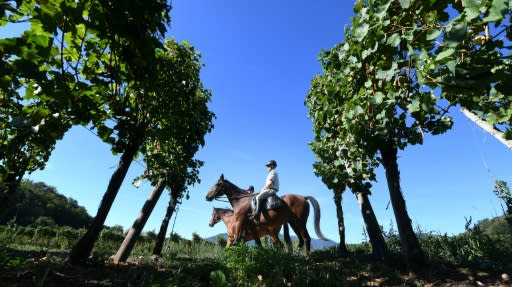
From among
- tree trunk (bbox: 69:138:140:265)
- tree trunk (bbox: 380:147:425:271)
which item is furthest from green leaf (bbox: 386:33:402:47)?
tree trunk (bbox: 69:138:140:265)

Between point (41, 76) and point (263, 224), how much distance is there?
35.5 ft

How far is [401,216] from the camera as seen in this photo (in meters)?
7.19

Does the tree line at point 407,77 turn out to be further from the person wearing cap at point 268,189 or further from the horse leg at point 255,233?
the horse leg at point 255,233

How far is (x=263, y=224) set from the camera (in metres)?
12.4

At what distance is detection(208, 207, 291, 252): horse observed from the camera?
12711mm

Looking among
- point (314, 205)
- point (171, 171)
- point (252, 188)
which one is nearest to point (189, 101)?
point (171, 171)

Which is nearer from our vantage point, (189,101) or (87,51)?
(87,51)

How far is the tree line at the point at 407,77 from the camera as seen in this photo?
2707mm

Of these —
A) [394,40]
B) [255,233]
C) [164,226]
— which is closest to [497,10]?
[394,40]

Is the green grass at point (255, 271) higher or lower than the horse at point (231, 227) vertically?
lower

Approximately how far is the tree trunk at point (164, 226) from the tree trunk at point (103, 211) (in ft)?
22.0

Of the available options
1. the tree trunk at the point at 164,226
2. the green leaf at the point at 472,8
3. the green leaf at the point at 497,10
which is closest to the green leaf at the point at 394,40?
the green leaf at the point at 472,8

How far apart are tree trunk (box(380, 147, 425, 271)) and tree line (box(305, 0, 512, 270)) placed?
0.07 feet

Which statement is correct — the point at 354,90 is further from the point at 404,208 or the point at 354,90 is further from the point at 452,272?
the point at 452,272
